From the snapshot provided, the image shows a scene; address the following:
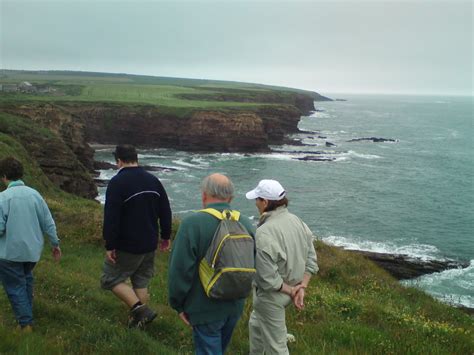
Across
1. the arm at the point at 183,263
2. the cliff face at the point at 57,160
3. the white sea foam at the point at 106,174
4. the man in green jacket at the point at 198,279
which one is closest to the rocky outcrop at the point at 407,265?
the cliff face at the point at 57,160

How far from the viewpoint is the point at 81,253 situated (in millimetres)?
11906

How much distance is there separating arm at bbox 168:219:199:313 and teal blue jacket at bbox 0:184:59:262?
2536 millimetres

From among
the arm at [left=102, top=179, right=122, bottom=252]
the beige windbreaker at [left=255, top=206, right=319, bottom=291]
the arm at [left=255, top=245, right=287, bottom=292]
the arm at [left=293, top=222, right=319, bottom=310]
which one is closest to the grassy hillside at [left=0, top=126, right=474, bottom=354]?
the arm at [left=293, top=222, right=319, bottom=310]

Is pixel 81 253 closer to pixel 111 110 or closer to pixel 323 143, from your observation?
pixel 111 110

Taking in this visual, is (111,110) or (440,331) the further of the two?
(111,110)

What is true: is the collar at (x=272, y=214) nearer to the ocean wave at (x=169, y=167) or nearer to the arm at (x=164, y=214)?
the arm at (x=164, y=214)

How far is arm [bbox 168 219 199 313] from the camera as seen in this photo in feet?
13.7

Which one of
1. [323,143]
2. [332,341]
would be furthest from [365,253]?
[323,143]

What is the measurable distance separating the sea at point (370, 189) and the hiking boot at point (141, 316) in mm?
13791

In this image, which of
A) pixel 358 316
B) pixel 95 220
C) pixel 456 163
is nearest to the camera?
pixel 358 316

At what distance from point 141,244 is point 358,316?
4.19 m

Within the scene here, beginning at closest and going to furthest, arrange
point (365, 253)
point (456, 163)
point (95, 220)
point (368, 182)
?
point (95, 220), point (365, 253), point (368, 182), point (456, 163)

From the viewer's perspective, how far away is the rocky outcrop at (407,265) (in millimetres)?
25970

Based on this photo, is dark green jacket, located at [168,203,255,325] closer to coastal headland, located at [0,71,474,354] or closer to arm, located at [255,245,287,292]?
arm, located at [255,245,287,292]
